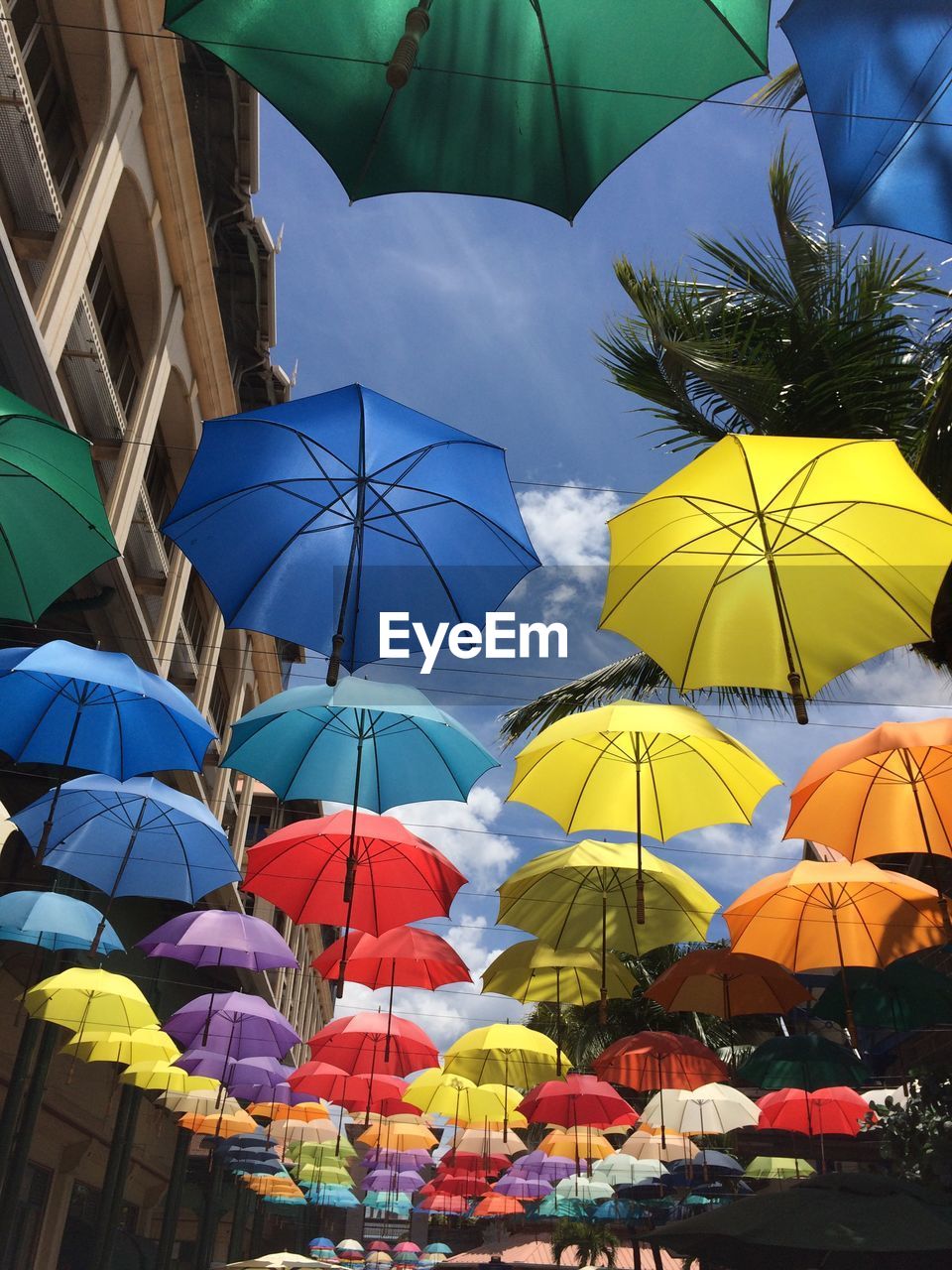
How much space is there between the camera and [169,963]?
21359 millimetres

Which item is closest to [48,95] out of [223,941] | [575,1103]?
[223,941]

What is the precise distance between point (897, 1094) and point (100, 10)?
Result: 20566 mm

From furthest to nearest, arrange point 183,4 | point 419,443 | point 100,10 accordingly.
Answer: point 100,10 < point 419,443 < point 183,4

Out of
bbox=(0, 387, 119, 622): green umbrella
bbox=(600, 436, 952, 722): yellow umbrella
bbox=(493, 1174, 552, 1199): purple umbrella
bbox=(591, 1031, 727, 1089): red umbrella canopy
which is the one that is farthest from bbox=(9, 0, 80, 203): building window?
bbox=(493, 1174, 552, 1199): purple umbrella

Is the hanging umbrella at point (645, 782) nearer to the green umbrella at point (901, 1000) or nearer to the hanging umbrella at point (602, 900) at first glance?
the hanging umbrella at point (602, 900)

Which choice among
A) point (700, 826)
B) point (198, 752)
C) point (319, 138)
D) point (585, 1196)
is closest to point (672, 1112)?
point (585, 1196)

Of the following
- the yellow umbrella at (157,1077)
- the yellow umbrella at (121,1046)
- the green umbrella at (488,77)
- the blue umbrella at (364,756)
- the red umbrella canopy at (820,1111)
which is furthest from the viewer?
the yellow umbrella at (157,1077)

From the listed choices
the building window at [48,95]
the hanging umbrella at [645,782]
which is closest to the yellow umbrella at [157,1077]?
the hanging umbrella at [645,782]

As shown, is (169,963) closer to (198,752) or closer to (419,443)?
(198,752)

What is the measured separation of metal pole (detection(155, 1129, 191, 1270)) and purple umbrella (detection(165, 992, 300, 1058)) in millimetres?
9235

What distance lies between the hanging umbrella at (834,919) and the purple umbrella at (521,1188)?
20.5 meters

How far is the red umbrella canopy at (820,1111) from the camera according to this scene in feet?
51.7

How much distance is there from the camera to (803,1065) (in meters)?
13.1

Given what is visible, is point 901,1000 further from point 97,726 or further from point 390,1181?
point 390,1181
